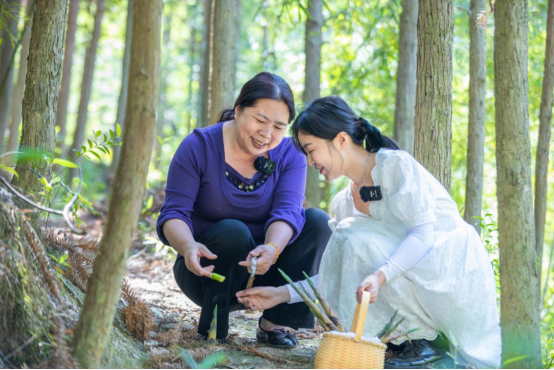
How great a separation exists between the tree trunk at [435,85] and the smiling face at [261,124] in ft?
2.82

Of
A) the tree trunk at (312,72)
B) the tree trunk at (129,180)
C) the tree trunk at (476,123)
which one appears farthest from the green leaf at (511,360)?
the tree trunk at (312,72)

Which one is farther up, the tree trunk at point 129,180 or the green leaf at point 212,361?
the tree trunk at point 129,180

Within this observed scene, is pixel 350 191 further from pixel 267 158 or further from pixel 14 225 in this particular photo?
pixel 14 225

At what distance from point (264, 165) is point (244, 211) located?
30 cm

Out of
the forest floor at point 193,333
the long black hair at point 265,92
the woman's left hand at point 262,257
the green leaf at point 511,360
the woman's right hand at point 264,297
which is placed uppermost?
the long black hair at point 265,92

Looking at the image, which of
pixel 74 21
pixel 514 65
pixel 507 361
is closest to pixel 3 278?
pixel 507 361

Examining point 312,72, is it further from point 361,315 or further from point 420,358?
point 361,315

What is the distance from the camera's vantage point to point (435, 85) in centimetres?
360

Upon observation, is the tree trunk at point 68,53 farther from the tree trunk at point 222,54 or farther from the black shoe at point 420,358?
the black shoe at point 420,358

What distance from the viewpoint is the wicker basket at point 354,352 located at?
229 centimetres

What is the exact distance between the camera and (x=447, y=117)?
363cm

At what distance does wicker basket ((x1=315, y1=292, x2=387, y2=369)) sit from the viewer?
2293mm

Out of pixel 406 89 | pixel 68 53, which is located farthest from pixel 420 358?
pixel 68 53

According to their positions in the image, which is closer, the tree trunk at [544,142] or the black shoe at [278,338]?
the black shoe at [278,338]
